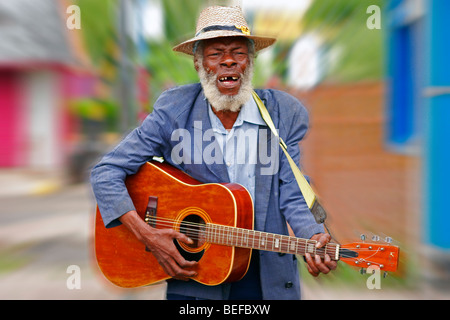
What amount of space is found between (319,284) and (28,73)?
11897mm

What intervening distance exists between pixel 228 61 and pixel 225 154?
0.35 m

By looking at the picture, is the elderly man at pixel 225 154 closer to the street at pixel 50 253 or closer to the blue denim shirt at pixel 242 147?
the blue denim shirt at pixel 242 147

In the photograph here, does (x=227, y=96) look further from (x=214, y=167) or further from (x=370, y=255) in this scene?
(x=370, y=255)

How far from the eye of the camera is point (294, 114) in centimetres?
220

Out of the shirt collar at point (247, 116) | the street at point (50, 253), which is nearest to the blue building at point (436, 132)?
the street at point (50, 253)

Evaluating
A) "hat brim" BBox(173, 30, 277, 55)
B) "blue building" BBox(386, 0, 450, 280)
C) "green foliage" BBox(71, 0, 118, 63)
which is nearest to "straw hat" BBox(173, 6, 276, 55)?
"hat brim" BBox(173, 30, 277, 55)

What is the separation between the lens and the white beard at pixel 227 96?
7.04ft

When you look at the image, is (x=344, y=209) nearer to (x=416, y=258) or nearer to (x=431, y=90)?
(x=416, y=258)

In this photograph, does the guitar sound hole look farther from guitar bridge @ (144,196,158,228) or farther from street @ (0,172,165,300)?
street @ (0,172,165,300)

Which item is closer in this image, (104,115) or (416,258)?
(416,258)

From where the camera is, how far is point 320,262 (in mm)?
1941

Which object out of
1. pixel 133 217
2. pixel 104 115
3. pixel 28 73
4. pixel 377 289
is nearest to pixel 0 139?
pixel 28 73

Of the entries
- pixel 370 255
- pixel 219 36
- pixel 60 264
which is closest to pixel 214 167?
pixel 219 36

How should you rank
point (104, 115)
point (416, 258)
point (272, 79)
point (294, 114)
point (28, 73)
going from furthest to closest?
point (28, 73), point (104, 115), point (416, 258), point (272, 79), point (294, 114)
